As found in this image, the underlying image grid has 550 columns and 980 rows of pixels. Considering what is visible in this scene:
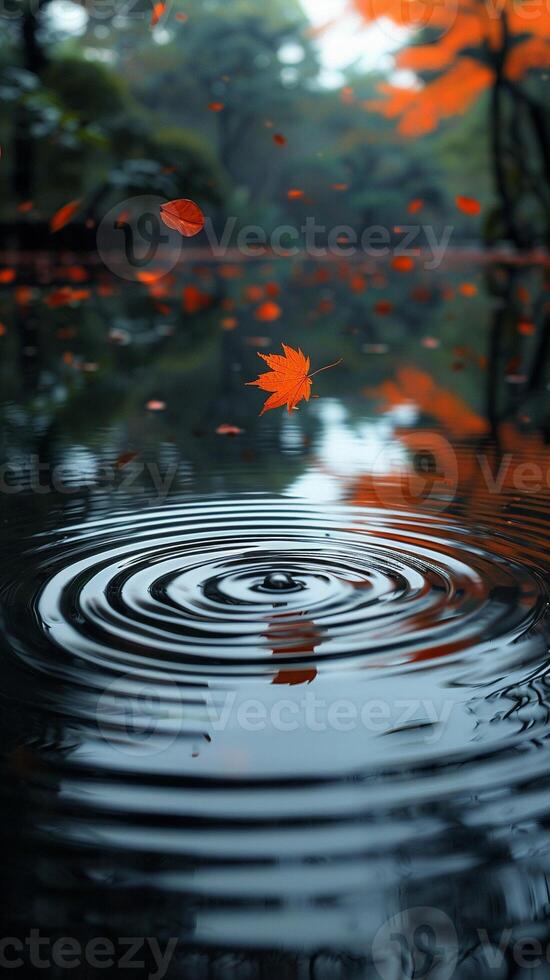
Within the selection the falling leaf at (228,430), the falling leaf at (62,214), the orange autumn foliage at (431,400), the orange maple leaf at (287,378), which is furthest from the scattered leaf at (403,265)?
the orange maple leaf at (287,378)

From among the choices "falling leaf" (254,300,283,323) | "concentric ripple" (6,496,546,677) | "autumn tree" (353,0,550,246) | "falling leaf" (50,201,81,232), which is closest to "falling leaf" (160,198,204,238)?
"concentric ripple" (6,496,546,677)

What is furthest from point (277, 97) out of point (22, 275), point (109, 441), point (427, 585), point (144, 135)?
point (427, 585)

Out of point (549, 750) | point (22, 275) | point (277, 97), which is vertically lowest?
point (549, 750)

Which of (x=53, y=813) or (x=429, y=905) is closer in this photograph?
(x=429, y=905)

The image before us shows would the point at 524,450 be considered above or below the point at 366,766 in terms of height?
above

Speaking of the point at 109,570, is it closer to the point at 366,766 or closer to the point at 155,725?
the point at 155,725

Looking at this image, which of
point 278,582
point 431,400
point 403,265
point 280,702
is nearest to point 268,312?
point 431,400

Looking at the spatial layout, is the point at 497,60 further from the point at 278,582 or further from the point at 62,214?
the point at 278,582
